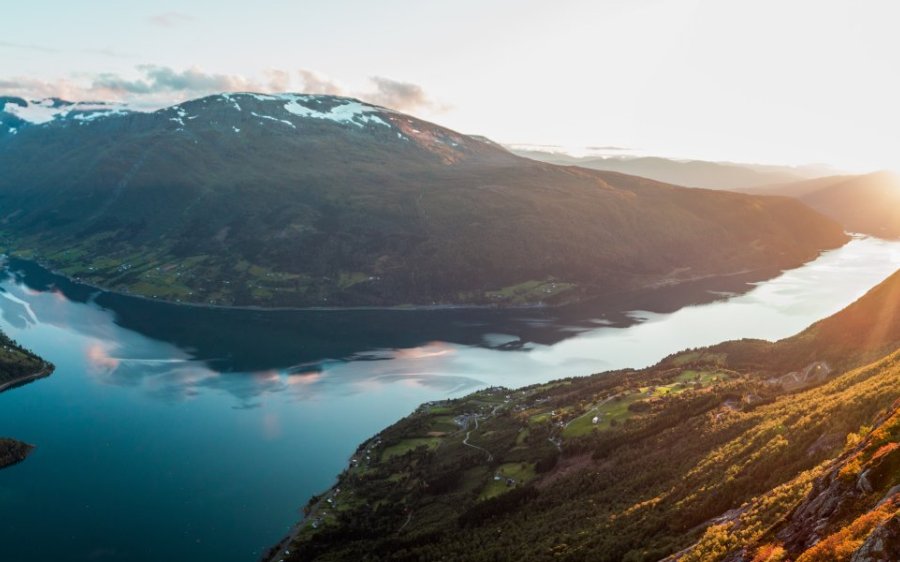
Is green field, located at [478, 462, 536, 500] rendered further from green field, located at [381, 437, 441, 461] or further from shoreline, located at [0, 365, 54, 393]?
shoreline, located at [0, 365, 54, 393]

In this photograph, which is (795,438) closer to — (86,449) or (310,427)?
(310,427)

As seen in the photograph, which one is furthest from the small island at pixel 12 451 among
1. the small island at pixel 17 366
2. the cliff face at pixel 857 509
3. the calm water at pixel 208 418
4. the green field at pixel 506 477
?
the cliff face at pixel 857 509

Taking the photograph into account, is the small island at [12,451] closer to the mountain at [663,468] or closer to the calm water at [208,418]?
the calm water at [208,418]

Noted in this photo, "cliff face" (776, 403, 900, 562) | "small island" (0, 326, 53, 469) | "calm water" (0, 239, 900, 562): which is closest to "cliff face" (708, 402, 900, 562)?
"cliff face" (776, 403, 900, 562)

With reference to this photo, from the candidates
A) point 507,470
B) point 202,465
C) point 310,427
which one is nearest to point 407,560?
point 507,470

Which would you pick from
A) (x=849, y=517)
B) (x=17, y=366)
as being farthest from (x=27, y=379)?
(x=849, y=517)

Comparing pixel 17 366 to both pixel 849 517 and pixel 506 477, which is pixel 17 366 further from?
pixel 849 517
